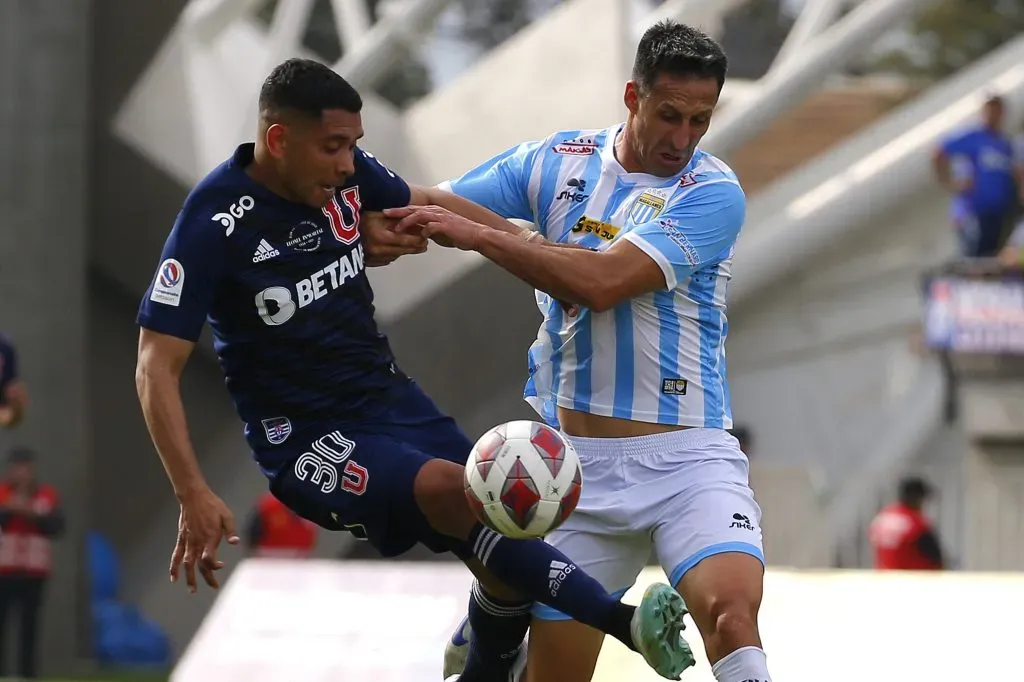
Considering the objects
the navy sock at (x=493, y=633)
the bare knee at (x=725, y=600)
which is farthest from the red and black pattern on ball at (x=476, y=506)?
the bare knee at (x=725, y=600)

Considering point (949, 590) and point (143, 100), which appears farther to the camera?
point (143, 100)

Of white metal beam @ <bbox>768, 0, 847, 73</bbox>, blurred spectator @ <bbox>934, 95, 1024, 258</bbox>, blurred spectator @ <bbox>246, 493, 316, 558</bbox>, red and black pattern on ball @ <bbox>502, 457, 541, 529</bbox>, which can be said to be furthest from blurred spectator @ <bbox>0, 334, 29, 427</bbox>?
white metal beam @ <bbox>768, 0, 847, 73</bbox>

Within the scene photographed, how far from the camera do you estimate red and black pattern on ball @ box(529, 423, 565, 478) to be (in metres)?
5.14

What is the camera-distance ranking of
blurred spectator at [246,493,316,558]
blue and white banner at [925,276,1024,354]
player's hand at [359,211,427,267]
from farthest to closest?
blurred spectator at [246,493,316,558]
blue and white banner at [925,276,1024,354]
player's hand at [359,211,427,267]

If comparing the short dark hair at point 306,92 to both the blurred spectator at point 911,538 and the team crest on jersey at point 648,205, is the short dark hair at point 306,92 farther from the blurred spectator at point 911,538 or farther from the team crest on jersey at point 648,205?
the blurred spectator at point 911,538

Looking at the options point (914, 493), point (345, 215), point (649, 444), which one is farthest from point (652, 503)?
point (914, 493)

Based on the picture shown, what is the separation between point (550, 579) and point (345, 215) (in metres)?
1.25

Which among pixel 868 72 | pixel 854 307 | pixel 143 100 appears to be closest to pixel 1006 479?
pixel 854 307

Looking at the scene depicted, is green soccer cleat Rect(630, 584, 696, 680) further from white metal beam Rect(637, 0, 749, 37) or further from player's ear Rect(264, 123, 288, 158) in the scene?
white metal beam Rect(637, 0, 749, 37)

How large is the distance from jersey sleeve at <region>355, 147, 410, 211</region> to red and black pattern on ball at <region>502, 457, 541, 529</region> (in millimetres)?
1003

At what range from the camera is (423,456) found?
5.34m

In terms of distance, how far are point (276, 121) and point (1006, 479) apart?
10901 mm

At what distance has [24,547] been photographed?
13.9 metres

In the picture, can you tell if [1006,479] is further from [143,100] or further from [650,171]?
[650,171]
